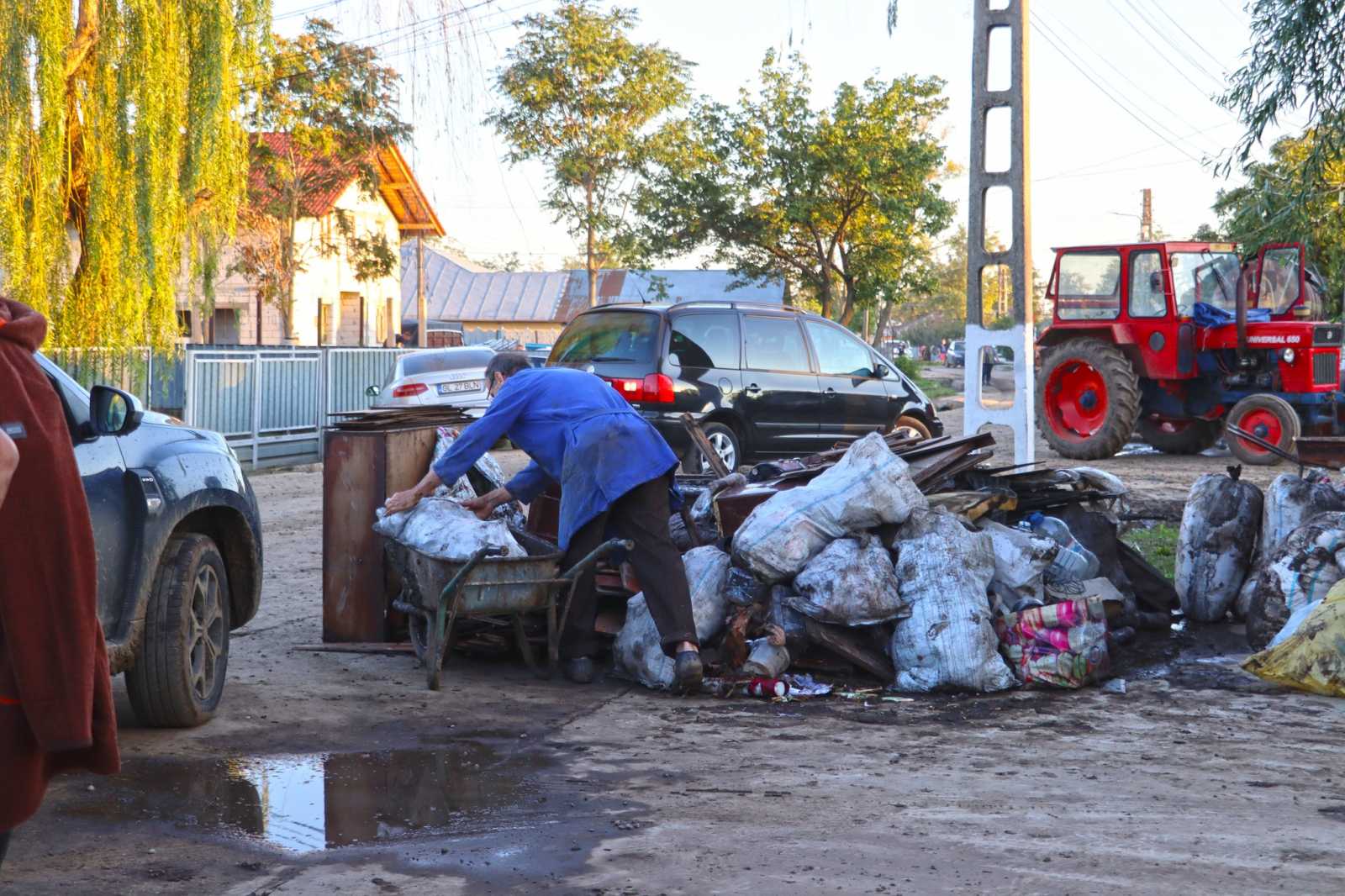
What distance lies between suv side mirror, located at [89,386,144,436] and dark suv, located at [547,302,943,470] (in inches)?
316

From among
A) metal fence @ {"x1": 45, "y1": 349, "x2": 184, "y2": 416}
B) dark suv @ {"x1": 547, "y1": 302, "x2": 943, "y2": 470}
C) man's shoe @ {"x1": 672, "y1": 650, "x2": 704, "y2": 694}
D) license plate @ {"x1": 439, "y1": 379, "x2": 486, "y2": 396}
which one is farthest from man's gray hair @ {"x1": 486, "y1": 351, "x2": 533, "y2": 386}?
license plate @ {"x1": 439, "y1": 379, "x2": 486, "y2": 396}

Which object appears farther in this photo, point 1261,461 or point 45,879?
point 1261,461

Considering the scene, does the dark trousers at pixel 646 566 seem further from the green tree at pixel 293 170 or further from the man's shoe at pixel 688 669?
the green tree at pixel 293 170

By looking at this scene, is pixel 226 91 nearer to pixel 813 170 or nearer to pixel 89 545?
pixel 89 545

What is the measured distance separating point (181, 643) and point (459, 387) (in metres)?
13.9

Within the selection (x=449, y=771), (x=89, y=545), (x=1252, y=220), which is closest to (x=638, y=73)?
(x=1252, y=220)

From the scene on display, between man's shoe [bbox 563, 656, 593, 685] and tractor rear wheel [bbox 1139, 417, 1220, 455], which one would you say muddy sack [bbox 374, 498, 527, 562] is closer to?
man's shoe [bbox 563, 656, 593, 685]

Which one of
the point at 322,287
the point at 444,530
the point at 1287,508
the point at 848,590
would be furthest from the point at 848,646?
the point at 322,287

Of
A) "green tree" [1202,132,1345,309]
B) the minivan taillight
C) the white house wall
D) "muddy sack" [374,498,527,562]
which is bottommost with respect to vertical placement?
"muddy sack" [374,498,527,562]

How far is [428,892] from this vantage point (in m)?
4.01

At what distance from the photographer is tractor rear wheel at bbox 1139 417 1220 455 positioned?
1870cm

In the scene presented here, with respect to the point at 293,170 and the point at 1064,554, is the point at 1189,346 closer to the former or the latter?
the point at 1064,554

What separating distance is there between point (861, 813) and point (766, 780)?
0.51 meters

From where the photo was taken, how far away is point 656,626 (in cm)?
689
